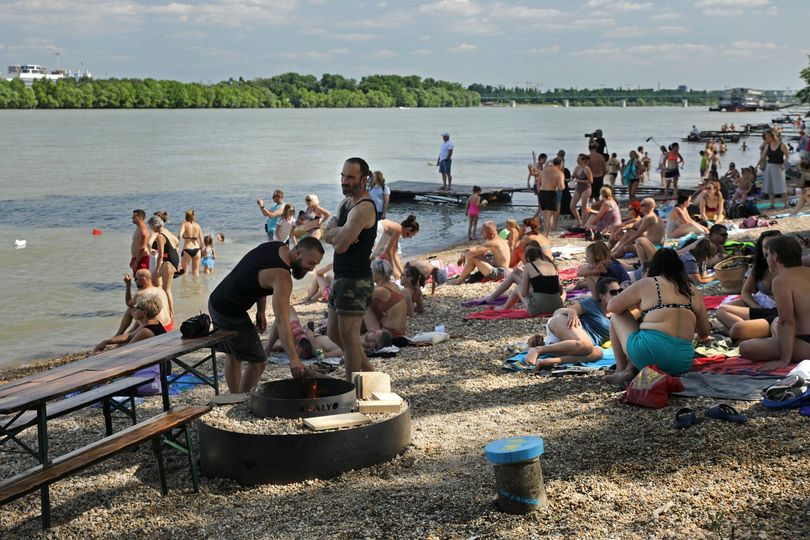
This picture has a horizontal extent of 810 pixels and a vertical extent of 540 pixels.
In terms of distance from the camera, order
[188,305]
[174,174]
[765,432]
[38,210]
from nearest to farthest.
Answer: [765,432], [188,305], [38,210], [174,174]

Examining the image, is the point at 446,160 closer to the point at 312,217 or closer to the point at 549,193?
the point at 549,193

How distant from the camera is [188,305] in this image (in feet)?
49.7

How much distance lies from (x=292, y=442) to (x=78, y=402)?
160 centimetres

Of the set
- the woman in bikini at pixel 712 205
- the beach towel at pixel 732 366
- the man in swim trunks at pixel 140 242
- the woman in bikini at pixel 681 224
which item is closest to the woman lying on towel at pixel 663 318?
the beach towel at pixel 732 366

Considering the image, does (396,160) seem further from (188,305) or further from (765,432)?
(765,432)

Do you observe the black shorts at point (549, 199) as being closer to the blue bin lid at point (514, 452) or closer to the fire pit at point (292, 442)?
the fire pit at point (292, 442)

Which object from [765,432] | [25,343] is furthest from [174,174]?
[765,432]

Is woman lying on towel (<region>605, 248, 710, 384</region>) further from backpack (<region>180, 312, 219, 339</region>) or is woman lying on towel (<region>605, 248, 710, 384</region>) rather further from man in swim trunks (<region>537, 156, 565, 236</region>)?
man in swim trunks (<region>537, 156, 565, 236</region>)

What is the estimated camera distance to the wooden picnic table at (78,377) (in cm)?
474

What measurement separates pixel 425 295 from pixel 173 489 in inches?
287

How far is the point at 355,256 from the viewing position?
667cm

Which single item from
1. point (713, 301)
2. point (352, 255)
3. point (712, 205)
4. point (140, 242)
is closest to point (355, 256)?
point (352, 255)

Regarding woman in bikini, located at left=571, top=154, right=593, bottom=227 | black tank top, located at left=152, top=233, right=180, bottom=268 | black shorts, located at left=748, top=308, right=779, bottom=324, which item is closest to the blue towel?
→ black shorts, located at left=748, top=308, right=779, bottom=324

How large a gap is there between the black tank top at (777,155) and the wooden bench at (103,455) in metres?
16.8
